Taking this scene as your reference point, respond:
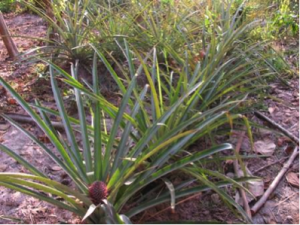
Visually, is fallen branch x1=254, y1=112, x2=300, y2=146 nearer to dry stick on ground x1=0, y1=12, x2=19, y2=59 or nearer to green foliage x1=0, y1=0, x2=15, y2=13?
dry stick on ground x1=0, y1=12, x2=19, y2=59

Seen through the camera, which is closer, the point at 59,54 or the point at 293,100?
the point at 293,100

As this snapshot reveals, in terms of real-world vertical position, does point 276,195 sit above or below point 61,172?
below

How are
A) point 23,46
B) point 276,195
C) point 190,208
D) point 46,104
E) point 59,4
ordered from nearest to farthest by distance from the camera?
point 190,208 → point 276,195 → point 46,104 → point 59,4 → point 23,46

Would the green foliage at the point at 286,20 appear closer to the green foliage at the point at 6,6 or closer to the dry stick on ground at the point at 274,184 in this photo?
the dry stick on ground at the point at 274,184

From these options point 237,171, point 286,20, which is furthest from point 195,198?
point 286,20

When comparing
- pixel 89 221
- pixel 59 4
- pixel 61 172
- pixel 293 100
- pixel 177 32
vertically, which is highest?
pixel 59 4

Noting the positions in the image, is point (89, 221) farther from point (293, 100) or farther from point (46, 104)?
point (293, 100)

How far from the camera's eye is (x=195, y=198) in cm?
→ 153

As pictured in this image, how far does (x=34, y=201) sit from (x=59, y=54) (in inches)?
51.7

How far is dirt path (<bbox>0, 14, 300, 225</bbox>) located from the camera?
4.77ft

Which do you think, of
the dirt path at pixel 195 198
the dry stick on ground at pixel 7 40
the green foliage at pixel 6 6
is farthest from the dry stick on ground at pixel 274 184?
the green foliage at pixel 6 6

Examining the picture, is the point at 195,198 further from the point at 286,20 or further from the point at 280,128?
the point at 286,20

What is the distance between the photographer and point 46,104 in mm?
2232

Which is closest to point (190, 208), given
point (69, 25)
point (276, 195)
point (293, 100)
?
point (276, 195)
